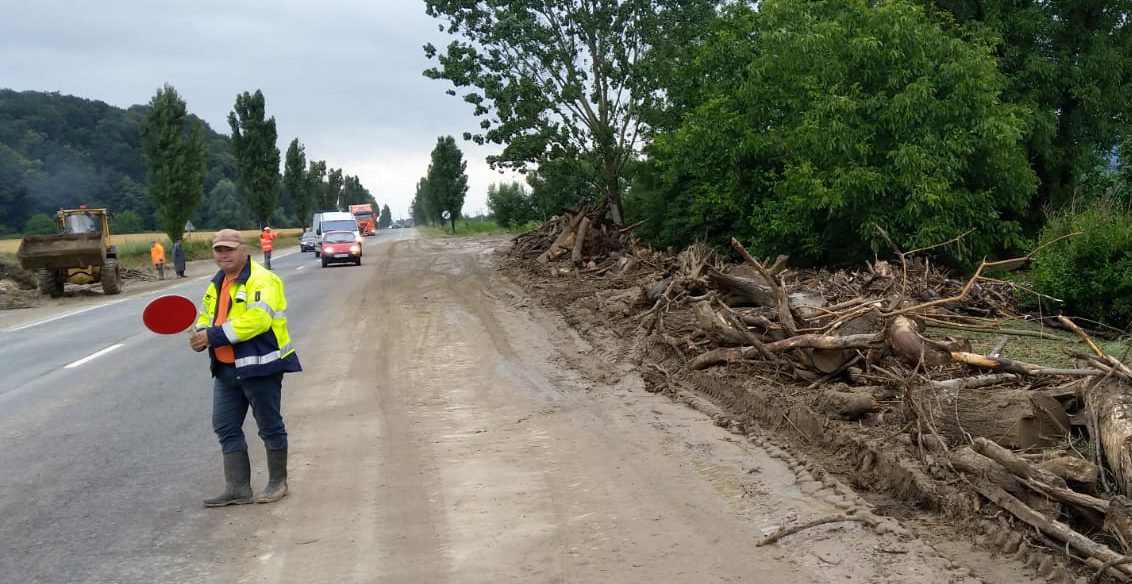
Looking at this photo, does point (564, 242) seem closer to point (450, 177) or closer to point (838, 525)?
point (838, 525)

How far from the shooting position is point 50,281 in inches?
1087

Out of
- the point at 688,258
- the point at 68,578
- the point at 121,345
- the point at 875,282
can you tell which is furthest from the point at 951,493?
the point at 121,345

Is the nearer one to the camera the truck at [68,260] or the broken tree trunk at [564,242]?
the broken tree trunk at [564,242]

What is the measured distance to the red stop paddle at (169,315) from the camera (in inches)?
249

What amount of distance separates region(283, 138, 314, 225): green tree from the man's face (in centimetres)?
9977

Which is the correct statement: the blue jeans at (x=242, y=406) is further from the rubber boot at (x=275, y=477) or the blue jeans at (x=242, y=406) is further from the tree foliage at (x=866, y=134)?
the tree foliage at (x=866, y=134)

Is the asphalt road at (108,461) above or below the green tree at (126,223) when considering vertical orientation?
above

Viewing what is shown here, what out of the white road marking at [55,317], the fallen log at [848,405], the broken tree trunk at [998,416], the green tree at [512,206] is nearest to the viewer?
the broken tree trunk at [998,416]

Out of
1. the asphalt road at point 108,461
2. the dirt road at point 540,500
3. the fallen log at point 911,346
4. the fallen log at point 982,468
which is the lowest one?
the asphalt road at point 108,461

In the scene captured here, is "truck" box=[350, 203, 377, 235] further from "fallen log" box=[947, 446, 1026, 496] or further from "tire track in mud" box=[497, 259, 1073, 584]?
"fallen log" box=[947, 446, 1026, 496]

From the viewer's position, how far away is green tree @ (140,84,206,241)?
50688 millimetres

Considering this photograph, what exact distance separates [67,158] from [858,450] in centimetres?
9299

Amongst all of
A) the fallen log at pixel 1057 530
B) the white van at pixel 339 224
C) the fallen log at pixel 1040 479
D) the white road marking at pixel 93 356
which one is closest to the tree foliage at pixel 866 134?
the fallen log at pixel 1040 479

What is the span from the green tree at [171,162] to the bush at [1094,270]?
46364 millimetres
